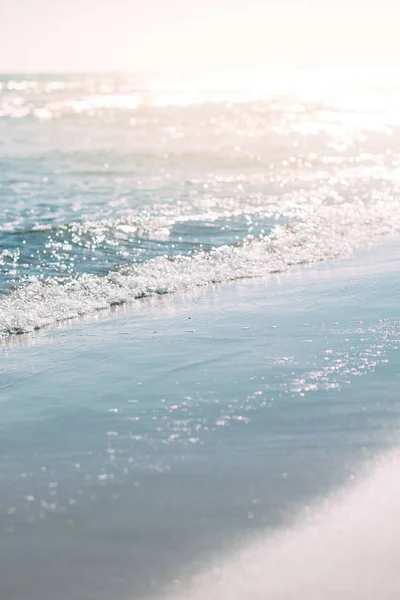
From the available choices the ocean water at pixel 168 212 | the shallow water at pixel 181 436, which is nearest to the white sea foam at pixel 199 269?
the ocean water at pixel 168 212

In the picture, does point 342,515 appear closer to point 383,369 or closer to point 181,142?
point 383,369

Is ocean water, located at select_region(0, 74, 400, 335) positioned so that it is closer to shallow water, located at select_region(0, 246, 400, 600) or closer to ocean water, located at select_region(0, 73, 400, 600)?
ocean water, located at select_region(0, 73, 400, 600)

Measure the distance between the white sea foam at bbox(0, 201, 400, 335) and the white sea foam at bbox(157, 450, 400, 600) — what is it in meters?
4.21

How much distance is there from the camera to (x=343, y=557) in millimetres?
3289

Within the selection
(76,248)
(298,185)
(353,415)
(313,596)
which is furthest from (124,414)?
(298,185)

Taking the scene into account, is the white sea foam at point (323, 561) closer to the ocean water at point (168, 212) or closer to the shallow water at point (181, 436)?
the shallow water at point (181, 436)

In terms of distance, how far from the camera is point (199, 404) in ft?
16.5

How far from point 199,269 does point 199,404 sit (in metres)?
4.51

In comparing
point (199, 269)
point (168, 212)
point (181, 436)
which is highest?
point (168, 212)

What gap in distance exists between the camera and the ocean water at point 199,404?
3.35 metres

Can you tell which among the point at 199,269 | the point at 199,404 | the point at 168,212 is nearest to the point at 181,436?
the point at 199,404

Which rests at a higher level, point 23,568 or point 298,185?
point 298,185

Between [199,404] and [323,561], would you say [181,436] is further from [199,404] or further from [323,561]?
[323,561]

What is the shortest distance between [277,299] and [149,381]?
8.56 feet
